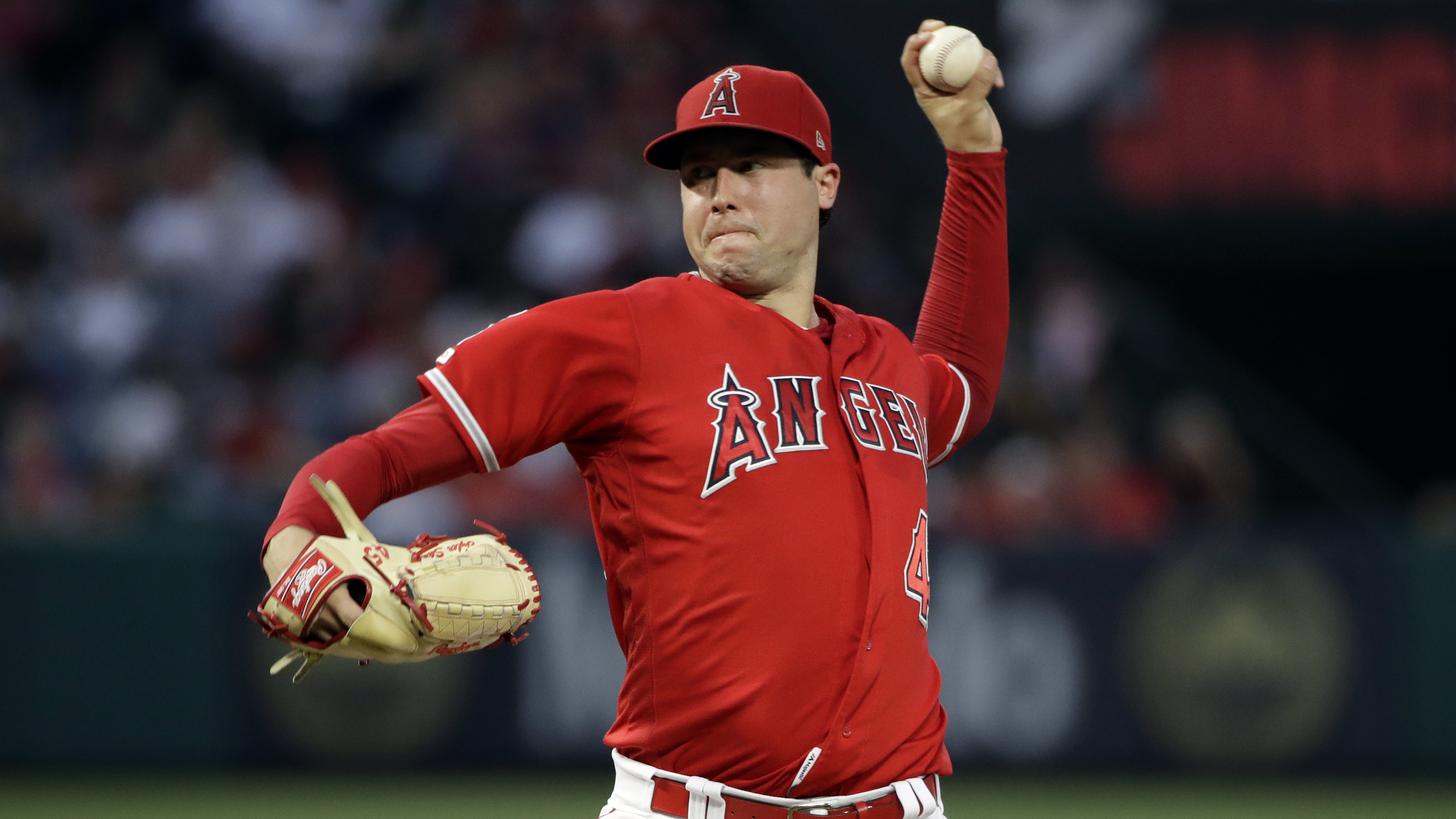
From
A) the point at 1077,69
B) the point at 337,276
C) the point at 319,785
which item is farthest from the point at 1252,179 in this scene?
the point at 319,785

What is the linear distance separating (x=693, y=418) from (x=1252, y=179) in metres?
8.69

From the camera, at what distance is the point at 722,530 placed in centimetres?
272

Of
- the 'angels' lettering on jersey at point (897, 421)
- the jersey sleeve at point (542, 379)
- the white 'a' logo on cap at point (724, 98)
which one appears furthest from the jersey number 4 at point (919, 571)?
the white 'a' logo on cap at point (724, 98)

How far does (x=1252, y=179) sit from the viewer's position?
10.6 metres

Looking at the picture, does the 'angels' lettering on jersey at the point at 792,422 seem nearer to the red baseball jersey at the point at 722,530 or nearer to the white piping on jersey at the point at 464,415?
the red baseball jersey at the point at 722,530

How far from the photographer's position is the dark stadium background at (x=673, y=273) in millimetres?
8102

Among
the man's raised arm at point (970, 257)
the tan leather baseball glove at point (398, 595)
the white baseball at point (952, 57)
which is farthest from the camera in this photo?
the man's raised arm at point (970, 257)

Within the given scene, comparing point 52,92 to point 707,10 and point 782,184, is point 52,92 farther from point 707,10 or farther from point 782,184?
point 782,184

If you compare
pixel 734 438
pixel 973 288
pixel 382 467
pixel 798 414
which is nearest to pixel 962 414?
pixel 973 288

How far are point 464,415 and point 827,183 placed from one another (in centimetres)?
93

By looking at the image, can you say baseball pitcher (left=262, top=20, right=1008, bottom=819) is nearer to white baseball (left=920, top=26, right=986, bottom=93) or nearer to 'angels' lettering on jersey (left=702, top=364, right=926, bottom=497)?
'angels' lettering on jersey (left=702, top=364, right=926, bottom=497)

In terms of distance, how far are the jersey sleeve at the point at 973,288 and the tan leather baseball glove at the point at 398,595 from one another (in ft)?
4.01

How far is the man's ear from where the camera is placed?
121 inches

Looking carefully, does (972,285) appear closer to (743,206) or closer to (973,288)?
(973,288)
